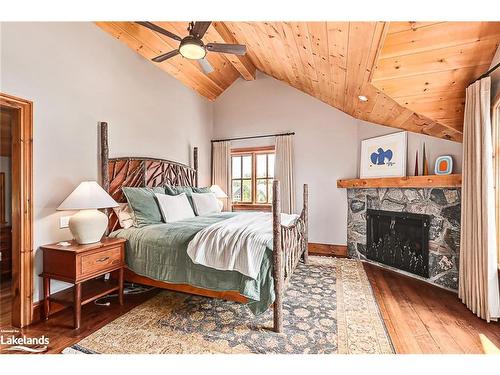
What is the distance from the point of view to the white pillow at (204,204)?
3703 mm

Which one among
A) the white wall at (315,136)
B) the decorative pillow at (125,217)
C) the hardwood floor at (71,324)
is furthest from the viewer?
the white wall at (315,136)

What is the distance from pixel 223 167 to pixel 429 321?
4.11m

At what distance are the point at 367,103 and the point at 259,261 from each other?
2607mm

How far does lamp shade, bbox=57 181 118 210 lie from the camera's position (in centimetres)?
224

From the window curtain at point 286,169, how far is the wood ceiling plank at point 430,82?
7.46 feet

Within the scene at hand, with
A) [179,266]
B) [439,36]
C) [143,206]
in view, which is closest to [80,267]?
[179,266]

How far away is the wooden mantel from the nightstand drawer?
3502 mm

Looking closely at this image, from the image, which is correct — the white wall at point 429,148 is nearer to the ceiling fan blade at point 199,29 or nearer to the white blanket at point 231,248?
the white blanket at point 231,248

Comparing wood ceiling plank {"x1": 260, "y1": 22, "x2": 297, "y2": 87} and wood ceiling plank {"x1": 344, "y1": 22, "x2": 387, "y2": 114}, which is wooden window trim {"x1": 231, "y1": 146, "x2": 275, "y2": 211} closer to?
wood ceiling plank {"x1": 260, "y1": 22, "x2": 297, "y2": 87}

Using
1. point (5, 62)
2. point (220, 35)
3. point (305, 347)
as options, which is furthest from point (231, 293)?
point (220, 35)

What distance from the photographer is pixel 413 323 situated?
2141 millimetres

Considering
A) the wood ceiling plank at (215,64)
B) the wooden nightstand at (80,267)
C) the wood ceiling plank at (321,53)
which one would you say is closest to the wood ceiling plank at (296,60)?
Answer: the wood ceiling plank at (321,53)

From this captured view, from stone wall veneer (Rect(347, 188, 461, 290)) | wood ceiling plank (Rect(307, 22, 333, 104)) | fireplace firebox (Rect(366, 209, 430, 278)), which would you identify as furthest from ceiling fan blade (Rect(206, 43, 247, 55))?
fireplace firebox (Rect(366, 209, 430, 278))

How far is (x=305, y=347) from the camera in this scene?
1.80 meters
